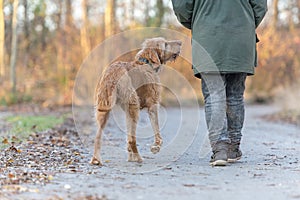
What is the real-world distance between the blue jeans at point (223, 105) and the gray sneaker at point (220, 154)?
2.6 inches

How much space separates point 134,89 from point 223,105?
107 cm

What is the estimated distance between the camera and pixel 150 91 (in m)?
6.86

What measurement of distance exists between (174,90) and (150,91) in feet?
51.1

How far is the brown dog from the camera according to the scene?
645cm

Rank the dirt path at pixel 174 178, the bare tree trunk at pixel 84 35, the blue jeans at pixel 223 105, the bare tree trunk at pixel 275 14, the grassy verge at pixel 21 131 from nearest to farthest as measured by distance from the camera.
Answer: the dirt path at pixel 174 178 < the blue jeans at pixel 223 105 < the grassy verge at pixel 21 131 < the bare tree trunk at pixel 84 35 < the bare tree trunk at pixel 275 14

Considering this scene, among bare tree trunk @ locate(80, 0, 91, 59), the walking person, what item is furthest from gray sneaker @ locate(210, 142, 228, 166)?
bare tree trunk @ locate(80, 0, 91, 59)

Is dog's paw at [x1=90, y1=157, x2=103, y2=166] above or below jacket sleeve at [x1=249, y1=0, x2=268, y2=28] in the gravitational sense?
below

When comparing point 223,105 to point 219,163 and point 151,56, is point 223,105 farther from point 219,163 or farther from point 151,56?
point 151,56

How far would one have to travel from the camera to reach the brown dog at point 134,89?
6453 mm

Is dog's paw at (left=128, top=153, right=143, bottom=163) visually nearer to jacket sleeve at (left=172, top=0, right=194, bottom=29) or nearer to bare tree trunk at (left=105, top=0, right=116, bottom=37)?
jacket sleeve at (left=172, top=0, right=194, bottom=29)

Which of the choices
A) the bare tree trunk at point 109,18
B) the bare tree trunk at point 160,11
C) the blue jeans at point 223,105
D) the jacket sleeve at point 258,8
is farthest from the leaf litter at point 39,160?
the bare tree trunk at point 160,11

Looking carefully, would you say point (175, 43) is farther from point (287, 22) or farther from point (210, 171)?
point (287, 22)

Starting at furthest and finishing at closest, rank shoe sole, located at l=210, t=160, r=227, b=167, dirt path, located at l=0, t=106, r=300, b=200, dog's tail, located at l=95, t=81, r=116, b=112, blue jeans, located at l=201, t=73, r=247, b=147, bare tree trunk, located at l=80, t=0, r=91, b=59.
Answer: bare tree trunk, located at l=80, t=0, r=91, b=59 < blue jeans, located at l=201, t=73, r=247, b=147 < dog's tail, located at l=95, t=81, r=116, b=112 < shoe sole, located at l=210, t=160, r=227, b=167 < dirt path, located at l=0, t=106, r=300, b=200

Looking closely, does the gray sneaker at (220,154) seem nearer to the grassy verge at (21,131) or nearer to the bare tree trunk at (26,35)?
the grassy verge at (21,131)
